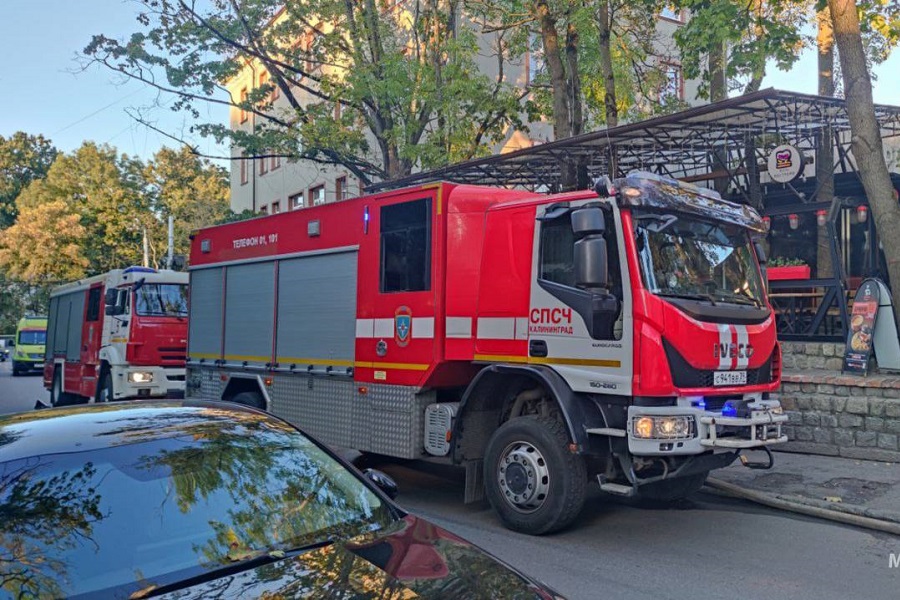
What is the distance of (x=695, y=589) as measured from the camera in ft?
16.5

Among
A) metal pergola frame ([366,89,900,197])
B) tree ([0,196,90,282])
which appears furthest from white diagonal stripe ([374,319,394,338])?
tree ([0,196,90,282])

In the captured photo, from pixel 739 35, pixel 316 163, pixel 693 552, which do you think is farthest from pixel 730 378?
pixel 316 163

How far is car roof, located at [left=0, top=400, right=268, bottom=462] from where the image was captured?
3.19m

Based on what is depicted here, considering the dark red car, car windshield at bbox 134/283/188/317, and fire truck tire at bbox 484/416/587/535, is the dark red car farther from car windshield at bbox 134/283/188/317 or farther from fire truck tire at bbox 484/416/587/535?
car windshield at bbox 134/283/188/317

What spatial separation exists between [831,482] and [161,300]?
→ 1192cm

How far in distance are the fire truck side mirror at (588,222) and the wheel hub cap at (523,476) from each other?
6.15 ft

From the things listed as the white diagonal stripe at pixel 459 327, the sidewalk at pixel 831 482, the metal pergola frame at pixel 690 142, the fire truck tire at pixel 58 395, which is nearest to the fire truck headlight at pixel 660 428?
the white diagonal stripe at pixel 459 327

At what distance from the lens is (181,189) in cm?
5109

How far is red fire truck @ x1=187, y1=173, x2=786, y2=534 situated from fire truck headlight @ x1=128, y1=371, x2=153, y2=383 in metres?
6.27

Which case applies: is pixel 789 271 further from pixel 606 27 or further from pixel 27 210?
pixel 27 210

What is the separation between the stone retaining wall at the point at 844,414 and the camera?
29.6 ft

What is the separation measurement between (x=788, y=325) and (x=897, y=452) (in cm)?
387

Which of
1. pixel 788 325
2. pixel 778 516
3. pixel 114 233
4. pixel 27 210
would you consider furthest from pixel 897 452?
pixel 27 210

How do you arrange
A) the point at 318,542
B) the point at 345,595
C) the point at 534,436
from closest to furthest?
the point at 345,595
the point at 318,542
the point at 534,436
